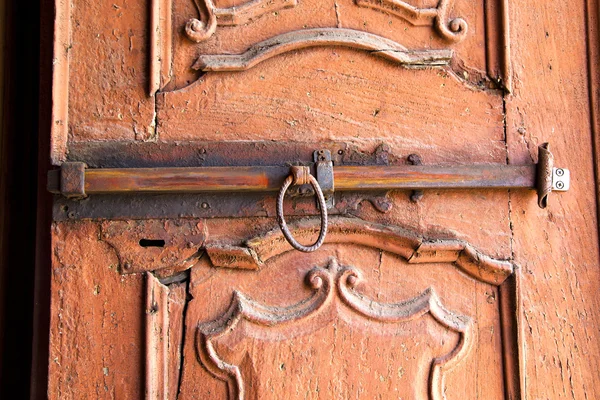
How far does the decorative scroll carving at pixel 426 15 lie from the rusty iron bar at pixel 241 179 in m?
0.28

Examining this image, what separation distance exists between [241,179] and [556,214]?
2.01 ft

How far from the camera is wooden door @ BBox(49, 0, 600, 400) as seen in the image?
1.02 m

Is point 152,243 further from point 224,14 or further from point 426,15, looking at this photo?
point 426,15

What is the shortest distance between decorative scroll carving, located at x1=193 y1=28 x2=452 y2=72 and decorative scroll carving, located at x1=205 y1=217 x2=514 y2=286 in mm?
329

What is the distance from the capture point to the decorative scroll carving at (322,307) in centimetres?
102

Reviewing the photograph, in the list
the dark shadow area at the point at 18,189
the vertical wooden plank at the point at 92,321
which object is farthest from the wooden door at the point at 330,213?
the dark shadow area at the point at 18,189

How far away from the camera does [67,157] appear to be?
41.2 inches

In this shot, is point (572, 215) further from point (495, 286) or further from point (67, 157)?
point (67, 157)

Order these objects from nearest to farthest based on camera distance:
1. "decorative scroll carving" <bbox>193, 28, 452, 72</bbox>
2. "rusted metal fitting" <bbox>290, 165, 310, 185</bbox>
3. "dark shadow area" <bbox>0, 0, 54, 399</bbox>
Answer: "rusted metal fitting" <bbox>290, 165, 310, 185</bbox>, "decorative scroll carving" <bbox>193, 28, 452, 72</bbox>, "dark shadow area" <bbox>0, 0, 54, 399</bbox>

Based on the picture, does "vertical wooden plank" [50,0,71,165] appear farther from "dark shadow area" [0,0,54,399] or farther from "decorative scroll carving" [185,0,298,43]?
"decorative scroll carving" [185,0,298,43]

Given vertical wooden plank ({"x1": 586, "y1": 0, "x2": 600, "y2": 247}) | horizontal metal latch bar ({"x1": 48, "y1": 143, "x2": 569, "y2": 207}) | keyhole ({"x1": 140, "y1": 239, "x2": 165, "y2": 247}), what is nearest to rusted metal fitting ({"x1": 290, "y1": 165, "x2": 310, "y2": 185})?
horizontal metal latch bar ({"x1": 48, "y1": 143, "x2": 569, "y2": 207})

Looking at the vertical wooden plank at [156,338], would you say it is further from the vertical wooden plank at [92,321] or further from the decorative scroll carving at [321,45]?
the decorative scroll carving at [321,45]

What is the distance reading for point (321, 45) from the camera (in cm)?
109

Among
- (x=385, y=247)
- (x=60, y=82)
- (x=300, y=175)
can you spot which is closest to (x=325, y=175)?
(x=300, y=175)
